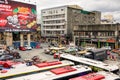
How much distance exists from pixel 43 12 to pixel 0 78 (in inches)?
2800

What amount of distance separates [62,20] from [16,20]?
28125 millimetres

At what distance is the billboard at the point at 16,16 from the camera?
158ft

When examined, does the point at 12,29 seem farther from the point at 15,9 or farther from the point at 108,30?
the point at 108,30

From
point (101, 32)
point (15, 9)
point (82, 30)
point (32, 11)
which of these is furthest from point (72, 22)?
point (15, 9)

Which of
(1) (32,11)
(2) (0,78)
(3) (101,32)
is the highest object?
(1) (32,11)

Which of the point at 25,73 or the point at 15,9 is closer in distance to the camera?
the point at 25,73

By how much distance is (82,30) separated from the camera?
63.6 m

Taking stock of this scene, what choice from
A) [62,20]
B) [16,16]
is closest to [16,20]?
[16,16]

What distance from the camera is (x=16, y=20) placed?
5103 cm

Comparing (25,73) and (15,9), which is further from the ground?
(15,9)

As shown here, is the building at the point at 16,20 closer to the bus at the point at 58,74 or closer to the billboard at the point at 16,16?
the billboard at the point at 16,16

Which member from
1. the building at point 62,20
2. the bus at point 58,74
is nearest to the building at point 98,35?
the building at point 62,20

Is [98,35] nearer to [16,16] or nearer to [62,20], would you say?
[62,20]

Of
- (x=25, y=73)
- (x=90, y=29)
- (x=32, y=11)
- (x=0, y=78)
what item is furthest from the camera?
(x=90, y=29)
